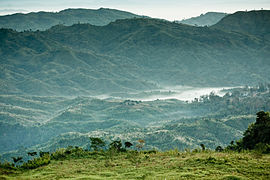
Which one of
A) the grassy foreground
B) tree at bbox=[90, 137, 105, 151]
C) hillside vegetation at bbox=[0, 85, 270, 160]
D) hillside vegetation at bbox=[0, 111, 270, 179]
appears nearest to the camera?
the grassy foreground

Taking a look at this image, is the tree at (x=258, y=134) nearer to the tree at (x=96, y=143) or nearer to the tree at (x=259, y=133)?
the tree at (x=259, y=133)

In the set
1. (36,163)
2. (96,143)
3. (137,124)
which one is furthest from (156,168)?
(137,124)

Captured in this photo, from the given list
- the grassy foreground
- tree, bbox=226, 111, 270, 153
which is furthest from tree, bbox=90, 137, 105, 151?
tree, bbox=226, 111, 270, 153

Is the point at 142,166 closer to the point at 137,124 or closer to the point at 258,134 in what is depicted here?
the point at 258,134

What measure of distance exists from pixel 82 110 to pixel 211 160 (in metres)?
176

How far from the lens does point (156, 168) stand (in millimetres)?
17938

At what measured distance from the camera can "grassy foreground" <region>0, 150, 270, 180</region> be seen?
16.2 m

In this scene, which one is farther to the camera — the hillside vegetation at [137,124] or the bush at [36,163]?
the hillside vegetation at [137,124]

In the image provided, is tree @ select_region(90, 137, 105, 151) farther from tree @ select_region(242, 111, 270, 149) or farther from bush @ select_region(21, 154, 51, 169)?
tree @ select_region(242, 111, 270, 149)

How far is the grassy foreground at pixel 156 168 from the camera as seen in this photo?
53.1ft

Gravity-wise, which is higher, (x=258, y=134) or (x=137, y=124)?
(x=258, y=134)

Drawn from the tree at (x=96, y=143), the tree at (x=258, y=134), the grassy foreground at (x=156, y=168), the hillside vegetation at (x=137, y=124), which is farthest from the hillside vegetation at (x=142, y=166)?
the hillside vegetation at (x=137, y=124)

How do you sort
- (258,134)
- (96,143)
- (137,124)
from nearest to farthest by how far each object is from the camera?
1. (96,143)
2. (258,134)
3. (137,124)

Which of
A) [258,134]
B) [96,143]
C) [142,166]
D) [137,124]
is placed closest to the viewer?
[142,166]
